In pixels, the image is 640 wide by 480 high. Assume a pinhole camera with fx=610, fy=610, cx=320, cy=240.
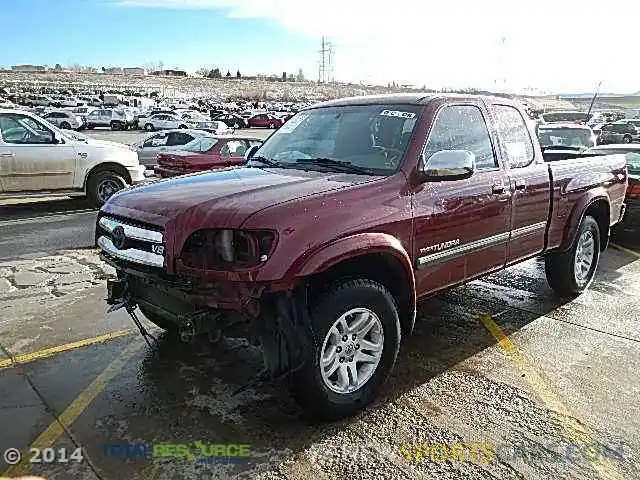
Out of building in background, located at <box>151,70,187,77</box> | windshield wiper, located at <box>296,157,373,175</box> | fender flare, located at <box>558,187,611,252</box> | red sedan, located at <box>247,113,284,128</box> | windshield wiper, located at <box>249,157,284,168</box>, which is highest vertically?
building in background, located at <box>151,70,187,77</box>

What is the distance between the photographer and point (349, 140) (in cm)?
458

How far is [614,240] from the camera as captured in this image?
9.41 m

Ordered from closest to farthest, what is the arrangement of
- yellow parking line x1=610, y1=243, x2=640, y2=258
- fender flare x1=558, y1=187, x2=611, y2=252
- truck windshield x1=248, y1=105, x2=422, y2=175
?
truck windshield x1=248, y1=105, x2=422, y2=175 < fender flare x1=558, y1=187, x2=611, y2=252 < yellow parking line x1=610, y1=243, x2=640, y2=258

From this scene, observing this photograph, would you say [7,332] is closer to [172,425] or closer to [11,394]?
[11,394]

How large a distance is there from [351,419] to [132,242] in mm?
1723

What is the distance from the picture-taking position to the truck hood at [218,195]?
3.39 metres

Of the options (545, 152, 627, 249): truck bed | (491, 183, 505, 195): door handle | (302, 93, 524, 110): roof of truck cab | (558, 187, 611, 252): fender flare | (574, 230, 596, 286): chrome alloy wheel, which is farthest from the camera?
(574, 230, 596, 286): chrome alloy wheel

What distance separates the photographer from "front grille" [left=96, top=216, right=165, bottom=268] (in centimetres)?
351

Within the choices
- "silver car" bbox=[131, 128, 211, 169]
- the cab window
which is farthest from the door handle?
"silver car" bbox=[131, 128, 211, 169]

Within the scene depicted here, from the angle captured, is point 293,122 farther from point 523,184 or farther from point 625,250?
point 625,250

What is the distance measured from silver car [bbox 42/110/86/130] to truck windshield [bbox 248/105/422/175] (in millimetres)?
37683

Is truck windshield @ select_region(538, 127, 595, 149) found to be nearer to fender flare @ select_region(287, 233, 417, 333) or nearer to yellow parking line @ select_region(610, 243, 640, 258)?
yellow parking line @ select_region(610, 243, 640, 258)

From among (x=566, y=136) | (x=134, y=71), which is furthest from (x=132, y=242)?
(x=134, y=71)

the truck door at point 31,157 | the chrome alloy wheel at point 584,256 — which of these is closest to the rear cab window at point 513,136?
the chrome alloy wheel at point 584,256
